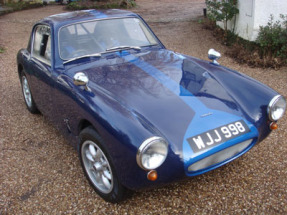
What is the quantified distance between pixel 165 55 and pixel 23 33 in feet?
29.4

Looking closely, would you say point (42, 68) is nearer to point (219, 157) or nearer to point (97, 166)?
point (97, 166)

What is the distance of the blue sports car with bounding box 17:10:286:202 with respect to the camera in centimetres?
217

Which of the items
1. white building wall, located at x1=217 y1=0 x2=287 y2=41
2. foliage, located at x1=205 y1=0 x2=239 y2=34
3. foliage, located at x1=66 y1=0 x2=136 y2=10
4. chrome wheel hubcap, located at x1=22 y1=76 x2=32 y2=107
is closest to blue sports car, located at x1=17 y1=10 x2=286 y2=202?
chrome wheel hubcap, located at x1=22 y1=76 x2=32 y2=107

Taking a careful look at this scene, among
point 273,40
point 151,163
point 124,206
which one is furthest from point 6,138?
point 273,40

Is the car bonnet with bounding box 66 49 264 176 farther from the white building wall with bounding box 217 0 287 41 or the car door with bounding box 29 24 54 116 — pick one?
the white building wall with bounding box 217 0 287 41

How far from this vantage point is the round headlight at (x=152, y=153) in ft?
6.63

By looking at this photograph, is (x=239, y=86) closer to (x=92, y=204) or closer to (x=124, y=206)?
(x=124, y=206)

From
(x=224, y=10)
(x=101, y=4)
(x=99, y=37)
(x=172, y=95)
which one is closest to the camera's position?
(x=172, y=95)

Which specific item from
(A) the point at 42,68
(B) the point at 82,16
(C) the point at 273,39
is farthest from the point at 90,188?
(C) the point at 273,39

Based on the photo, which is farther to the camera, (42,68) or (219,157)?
(42,68)

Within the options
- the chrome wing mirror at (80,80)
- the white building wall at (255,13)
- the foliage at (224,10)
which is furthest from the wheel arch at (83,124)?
the foliage at (224,10)

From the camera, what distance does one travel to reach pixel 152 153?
2.07m

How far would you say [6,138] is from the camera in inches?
156

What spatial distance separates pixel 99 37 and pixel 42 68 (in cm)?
80
